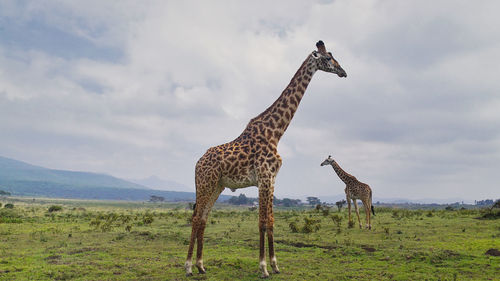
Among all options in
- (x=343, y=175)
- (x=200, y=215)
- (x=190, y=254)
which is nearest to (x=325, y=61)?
(x=200, y=215)

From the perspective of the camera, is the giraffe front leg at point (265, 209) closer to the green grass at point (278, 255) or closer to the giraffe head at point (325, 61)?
the green grass at point (278, 255)

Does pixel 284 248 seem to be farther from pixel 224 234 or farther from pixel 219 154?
pixel 219 154

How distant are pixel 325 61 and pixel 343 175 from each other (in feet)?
38.8

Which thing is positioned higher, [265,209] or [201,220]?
[265,209]

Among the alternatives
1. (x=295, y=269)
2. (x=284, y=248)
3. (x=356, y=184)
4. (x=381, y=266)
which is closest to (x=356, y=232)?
(x=356, y=184)

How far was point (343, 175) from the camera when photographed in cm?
2030

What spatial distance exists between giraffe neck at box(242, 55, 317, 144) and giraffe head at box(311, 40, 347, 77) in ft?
0.47

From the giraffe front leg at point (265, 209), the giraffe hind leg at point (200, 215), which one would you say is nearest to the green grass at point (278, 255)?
the giraffe hind leg at point (200, 215)

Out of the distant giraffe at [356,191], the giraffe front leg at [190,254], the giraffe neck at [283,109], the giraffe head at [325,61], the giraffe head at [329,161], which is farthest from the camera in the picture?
the giraffe head at [329,161]

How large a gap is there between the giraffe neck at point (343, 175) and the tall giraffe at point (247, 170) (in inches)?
458

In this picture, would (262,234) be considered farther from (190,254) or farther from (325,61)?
(325,61)

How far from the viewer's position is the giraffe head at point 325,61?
384 inches

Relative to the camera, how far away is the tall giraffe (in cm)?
844

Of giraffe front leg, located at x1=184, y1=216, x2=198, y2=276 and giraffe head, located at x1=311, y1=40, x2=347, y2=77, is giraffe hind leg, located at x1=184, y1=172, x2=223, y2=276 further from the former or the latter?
giraffe head, located at x1=311, y1=40, x2=347, y2=77
